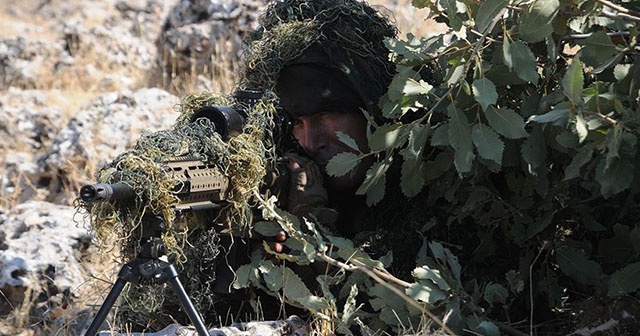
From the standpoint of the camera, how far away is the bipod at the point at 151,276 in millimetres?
2889

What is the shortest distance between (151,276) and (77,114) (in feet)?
11.0

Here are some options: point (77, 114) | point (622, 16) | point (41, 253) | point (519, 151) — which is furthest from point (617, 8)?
point (77, 114)

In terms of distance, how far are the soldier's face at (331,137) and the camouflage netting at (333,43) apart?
14cm

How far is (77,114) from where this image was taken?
6.08 m

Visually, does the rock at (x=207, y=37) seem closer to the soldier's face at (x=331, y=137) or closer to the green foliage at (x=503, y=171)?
the soldier's face at (x=331, y=137)

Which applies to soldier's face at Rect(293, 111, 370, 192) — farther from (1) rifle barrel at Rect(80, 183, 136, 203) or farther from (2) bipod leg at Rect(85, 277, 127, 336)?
(2) bipod leg at Rect(85, 277, 127, 336)

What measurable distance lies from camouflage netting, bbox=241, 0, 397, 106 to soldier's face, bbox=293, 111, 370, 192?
0.45 feet

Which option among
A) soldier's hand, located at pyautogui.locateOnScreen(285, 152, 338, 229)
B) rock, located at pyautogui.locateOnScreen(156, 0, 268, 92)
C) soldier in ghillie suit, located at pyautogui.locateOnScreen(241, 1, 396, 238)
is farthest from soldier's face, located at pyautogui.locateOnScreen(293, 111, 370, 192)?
rock, located at pyautogui.locateOnScreen(156, 0, 268, 92)

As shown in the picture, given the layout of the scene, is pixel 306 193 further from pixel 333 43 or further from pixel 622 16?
pixel 622 16

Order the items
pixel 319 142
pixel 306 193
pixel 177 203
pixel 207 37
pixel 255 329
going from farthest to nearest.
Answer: pixel 207 37 → pixel 319 142 → pixel 306 193 → pixel 255 329 → pixel 177 203

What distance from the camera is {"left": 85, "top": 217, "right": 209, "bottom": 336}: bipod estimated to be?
2.89 m

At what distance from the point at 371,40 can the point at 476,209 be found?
2.61 ft

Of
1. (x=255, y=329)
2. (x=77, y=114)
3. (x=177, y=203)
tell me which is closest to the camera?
(x=177, y=203)

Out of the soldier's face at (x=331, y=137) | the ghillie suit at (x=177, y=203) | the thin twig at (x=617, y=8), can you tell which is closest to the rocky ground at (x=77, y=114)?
the ghillie suit at (x=177, y=203)
